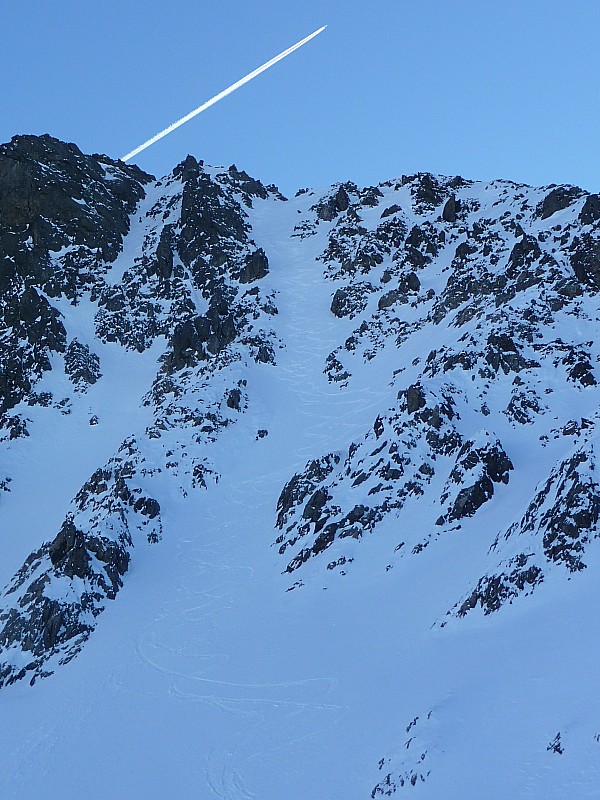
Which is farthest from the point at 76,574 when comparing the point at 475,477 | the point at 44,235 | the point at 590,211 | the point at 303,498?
the point at 44,235

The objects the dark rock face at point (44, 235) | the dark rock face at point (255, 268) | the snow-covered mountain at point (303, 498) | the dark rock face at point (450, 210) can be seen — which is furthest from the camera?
the dark rock face at point (450, 210)

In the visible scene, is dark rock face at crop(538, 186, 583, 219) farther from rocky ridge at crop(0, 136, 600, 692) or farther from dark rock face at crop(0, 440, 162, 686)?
dark rock face at crop(0, 440, 162, 686)

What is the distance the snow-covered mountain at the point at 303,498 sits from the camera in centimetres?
1465

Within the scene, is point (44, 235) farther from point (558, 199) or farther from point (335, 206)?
point (558, 199)

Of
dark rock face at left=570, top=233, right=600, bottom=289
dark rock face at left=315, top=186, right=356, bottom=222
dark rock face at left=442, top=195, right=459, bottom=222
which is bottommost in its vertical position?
dark rock face at left=570, top=233, right=600, bottom=289

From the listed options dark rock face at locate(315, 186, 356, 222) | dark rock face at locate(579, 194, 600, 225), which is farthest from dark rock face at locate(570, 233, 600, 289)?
dark rock face at locate(315, 186, 356, 222)

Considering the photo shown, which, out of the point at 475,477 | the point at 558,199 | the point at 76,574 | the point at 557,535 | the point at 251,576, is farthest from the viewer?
the point at 558,199

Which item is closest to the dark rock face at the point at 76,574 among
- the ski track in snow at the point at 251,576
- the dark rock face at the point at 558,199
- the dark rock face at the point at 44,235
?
the ski track in snow at the point at 251,576

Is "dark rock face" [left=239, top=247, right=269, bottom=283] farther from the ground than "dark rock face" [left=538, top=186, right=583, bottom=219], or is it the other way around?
"dark rock face" [left=239, top=247, right=269, bottom=283]

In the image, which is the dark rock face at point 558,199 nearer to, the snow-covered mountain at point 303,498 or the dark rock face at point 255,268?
the snow-covered mountain at point 303,498

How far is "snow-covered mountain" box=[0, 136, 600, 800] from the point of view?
14648mm

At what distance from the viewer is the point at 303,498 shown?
32250mm

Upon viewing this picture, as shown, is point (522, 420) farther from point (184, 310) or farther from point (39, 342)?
point (39, 342)

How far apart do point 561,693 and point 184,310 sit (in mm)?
50549
